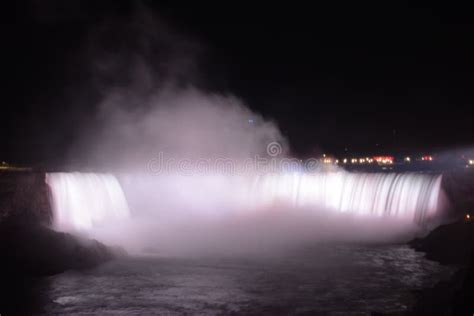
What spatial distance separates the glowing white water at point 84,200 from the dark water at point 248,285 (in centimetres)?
550

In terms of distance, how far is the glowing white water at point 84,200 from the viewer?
20.3 metres

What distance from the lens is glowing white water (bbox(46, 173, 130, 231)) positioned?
2028 centimetres

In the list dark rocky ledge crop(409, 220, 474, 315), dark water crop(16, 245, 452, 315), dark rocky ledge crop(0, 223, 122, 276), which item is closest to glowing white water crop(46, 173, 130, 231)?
dark rocky ledge crop(0, 223, 122, 276)

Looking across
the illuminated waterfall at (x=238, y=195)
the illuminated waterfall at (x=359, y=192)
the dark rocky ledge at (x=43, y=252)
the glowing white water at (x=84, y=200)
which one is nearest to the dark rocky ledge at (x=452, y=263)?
the illuminated waterfall at (x=359, y=192)

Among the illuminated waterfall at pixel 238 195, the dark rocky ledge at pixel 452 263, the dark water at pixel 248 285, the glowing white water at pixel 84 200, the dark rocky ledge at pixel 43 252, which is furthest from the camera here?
the illuminated waterfall at pixel 238 195

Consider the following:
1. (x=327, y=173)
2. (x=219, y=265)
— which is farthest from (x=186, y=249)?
(x=327, y=173)

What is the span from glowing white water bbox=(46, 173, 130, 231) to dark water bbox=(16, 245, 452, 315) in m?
5.50

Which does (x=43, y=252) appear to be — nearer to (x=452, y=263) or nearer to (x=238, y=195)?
(x=452, y=263)

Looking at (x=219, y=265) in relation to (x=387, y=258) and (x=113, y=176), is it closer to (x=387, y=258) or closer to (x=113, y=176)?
(x=387, y=258)

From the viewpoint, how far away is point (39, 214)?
1852 cm

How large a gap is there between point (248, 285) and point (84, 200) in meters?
11.9

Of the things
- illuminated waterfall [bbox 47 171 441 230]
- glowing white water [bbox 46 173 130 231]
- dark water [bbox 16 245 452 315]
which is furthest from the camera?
illuminated waterfall [bbox 47 171 441 230]

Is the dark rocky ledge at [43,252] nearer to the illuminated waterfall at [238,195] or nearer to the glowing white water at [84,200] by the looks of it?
the glowing white water at [84,200]

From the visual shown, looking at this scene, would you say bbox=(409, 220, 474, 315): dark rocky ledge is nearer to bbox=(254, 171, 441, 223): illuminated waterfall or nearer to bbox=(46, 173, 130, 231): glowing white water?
bbox=(254, 171, 441, 223): illuminated waterfall
